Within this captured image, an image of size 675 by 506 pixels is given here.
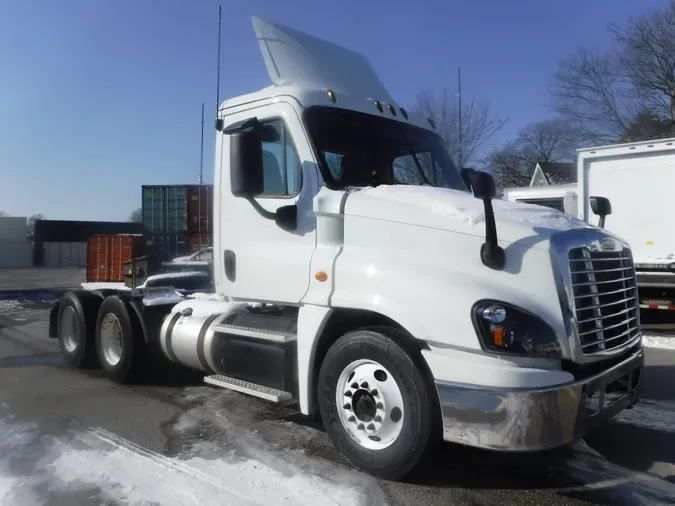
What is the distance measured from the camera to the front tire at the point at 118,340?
672cm

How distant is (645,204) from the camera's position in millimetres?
11172

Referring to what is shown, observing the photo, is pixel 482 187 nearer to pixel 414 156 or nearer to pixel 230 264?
pixel 414 156

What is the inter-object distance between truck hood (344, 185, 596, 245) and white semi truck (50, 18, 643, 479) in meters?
0.01

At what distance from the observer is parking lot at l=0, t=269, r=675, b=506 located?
3.94 m

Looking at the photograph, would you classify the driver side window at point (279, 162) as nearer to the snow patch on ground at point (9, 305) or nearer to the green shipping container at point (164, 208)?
the snow patch on ground at point (9, 305)

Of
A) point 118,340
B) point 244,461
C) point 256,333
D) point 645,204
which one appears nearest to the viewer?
point 244,461

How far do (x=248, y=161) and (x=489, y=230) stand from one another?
78.3 inches

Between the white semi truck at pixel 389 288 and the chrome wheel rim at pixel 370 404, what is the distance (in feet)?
0.04

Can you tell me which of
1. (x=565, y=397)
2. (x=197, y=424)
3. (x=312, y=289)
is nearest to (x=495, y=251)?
(x=565, y=397)

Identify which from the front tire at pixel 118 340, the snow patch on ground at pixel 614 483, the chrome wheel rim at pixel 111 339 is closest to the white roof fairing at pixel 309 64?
the front tire at pixel 118 340

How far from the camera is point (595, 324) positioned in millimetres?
3846

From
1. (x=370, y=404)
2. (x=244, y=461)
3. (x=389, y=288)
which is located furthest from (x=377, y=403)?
(x=244, y=461)

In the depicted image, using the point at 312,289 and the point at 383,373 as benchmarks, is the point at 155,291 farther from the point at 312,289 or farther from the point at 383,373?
the point at 383,373

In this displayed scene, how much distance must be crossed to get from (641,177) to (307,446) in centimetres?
917
